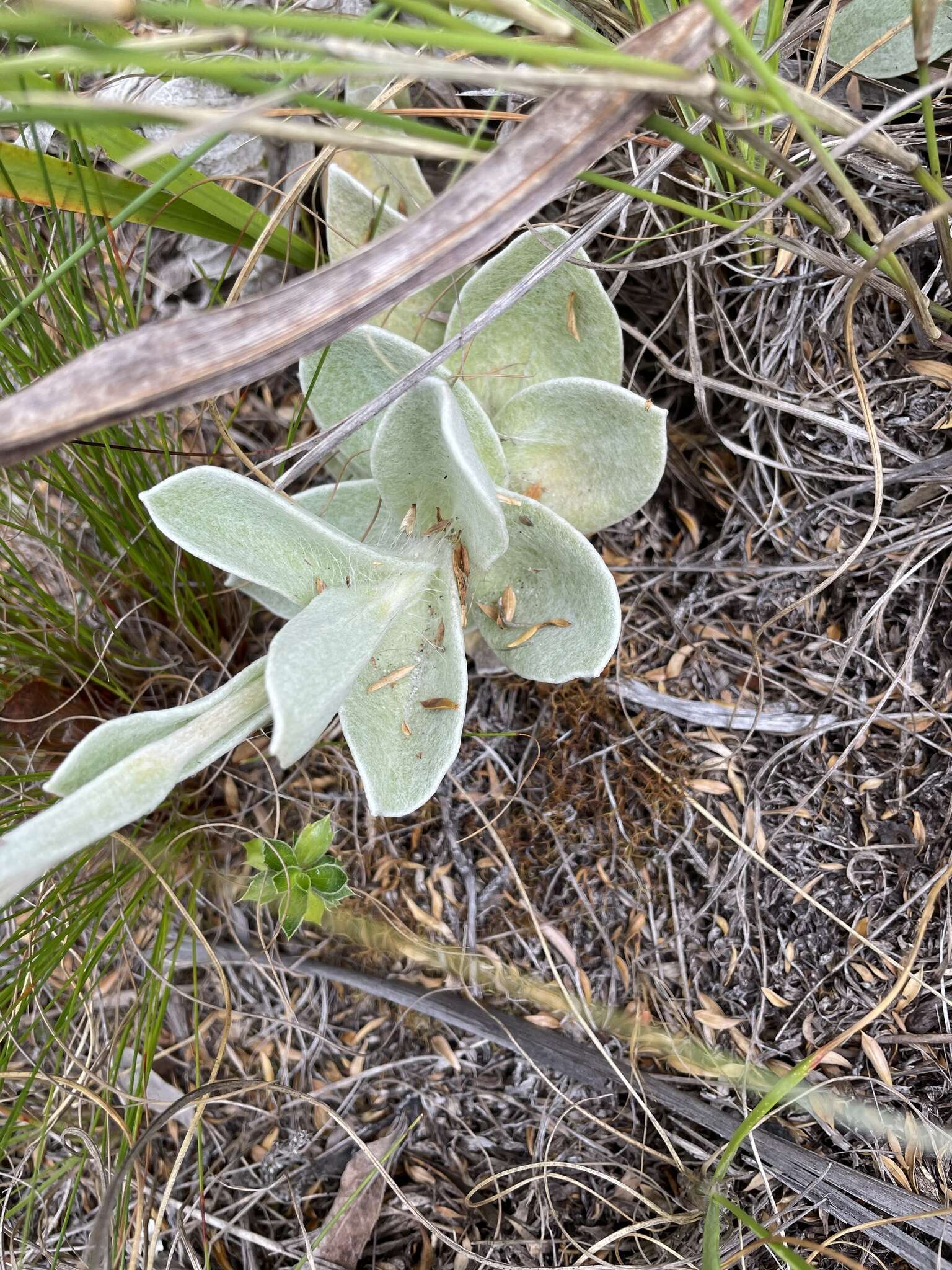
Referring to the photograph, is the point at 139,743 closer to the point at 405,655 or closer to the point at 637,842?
the point at 405,655

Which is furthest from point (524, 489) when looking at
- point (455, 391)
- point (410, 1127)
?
point (410, 1127)

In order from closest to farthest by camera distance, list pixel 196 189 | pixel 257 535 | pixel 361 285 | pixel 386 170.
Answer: pixel 361 285 < pixel 257 535 < pixel 196 189 < pixel 386 170

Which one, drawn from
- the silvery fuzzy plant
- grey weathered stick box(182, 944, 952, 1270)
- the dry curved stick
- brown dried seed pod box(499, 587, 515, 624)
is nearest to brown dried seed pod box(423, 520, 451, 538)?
the silvery fuzzy plant

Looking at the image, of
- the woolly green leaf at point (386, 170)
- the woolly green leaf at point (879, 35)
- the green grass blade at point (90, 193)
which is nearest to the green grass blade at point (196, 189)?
the green grass blade at point (90, 193)

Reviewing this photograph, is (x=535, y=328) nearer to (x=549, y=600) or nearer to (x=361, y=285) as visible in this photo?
(x=549, y=600)

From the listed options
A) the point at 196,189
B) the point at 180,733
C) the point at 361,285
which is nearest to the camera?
the point at 361,285

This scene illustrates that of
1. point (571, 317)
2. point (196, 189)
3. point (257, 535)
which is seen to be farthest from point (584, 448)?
point (196, 189)
